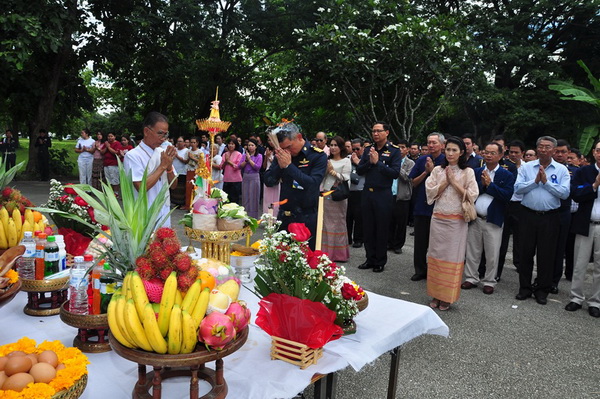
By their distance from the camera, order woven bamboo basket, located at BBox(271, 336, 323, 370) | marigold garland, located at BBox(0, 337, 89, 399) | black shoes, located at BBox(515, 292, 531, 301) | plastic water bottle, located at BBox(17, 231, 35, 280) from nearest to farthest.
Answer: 1. marigold garland, located at BBox(0, 337, 89, 399)
2. woven bamboo basket, located at BBox(271, 336, 323, 370)
3. plastic water bottle, located at BBox(17, 231, 35, 280)
4. black shoes, located at BBox(515, 292, 531, 301)

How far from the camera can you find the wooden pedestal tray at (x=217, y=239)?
2990mm

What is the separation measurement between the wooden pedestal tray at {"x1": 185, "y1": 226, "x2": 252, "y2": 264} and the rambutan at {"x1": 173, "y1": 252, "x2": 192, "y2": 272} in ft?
3.69

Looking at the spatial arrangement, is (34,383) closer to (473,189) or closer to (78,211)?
(78,211)

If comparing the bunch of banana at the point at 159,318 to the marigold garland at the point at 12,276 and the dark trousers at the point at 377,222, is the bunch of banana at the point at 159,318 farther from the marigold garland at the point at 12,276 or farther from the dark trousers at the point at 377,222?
Answer: the dark trousers at the point at 377,222

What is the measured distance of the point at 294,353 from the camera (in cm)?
210

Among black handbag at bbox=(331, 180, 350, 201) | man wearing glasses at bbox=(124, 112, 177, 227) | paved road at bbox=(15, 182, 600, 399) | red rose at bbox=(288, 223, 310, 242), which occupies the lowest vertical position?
paved road at bbox=(15, 182, 600, 399)

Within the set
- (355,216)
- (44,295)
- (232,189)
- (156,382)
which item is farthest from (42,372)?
(232,189)

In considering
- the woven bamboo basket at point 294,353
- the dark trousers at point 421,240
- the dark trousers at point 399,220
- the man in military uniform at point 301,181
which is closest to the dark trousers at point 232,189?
the dark trousers at point 399,220

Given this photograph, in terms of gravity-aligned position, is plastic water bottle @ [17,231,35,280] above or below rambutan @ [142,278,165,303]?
below

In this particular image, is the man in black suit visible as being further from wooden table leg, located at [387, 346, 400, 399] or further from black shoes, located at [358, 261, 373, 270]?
wooden table leg, located at [387, 346, 400, 399]

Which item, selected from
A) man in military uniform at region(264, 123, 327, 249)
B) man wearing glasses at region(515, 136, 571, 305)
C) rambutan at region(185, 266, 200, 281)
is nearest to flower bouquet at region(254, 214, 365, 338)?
rambutan at region(185, 266, 200, 281)

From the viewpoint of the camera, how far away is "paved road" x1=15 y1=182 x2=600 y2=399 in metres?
3.51

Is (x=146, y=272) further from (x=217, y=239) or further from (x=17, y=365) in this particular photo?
(x=217, y=239)

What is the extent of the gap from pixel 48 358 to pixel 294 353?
0.98m
